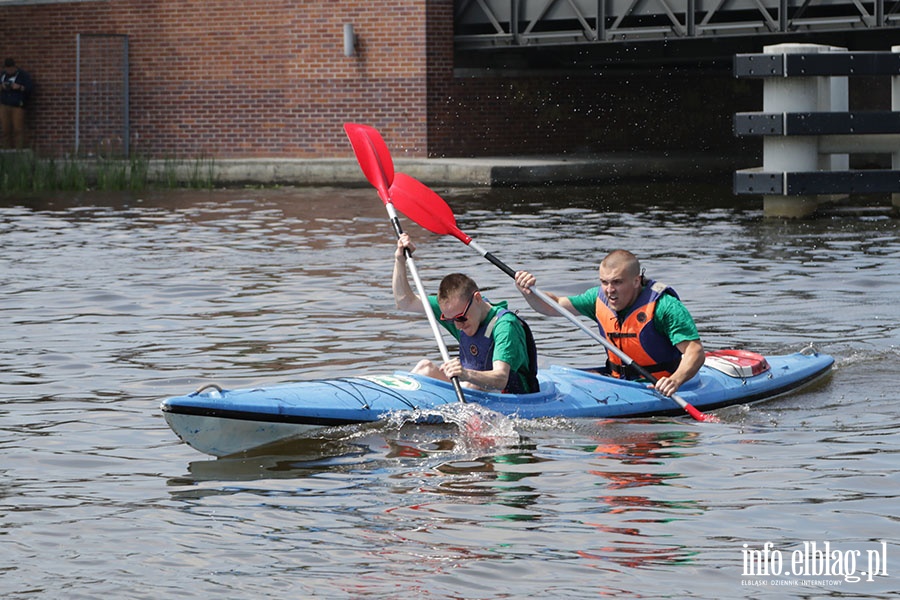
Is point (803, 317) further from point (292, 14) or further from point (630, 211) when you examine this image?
point (292, 14)

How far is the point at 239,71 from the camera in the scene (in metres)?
25.5

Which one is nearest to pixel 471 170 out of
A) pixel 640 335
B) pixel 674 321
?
pixel 640 335

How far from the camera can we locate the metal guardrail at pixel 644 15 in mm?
21422

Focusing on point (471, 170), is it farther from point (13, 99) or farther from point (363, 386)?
point (363, 386)

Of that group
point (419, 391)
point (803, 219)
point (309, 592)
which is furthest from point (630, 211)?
point (309, 592)

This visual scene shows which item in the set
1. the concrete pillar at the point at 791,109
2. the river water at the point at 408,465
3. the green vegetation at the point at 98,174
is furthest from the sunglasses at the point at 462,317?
the green vegetation at the point at 98,174

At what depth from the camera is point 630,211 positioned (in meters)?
18.9

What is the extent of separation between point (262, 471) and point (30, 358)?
10.6 feet

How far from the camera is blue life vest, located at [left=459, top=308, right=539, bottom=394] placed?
7.73 meters

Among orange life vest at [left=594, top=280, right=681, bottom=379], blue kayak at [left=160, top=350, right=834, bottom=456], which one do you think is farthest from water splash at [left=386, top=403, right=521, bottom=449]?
orange life vest at [left=594, top=280, right=681, bottom=379]

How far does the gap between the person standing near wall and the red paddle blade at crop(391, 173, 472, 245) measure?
57.6ft

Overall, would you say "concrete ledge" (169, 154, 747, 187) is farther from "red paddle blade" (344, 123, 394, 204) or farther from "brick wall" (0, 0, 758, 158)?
"red paddle blade" (344, 123, 394, 204)

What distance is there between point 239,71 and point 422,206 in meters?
16.4

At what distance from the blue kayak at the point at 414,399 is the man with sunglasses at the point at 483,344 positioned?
93 mm
